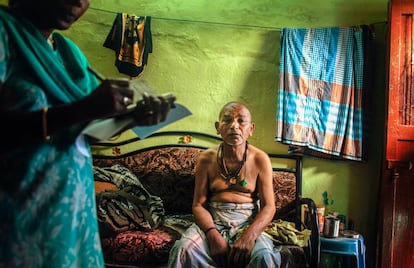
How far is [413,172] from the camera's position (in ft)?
8.84

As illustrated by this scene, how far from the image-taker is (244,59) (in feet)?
10.8

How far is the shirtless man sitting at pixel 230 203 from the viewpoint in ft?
7.23

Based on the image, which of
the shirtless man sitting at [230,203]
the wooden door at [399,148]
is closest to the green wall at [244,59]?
the wooden door at [399,148]

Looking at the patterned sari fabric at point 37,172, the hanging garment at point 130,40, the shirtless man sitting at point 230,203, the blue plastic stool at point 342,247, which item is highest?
the hanging garment at point 130,40

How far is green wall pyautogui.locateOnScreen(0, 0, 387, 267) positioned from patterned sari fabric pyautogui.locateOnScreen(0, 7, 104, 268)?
2.55 meters

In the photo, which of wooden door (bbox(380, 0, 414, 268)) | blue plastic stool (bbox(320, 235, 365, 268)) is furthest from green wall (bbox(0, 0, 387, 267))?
blue plastic stool (bbox(320, 235, 365, 268))

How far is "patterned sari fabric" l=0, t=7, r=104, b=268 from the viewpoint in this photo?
0.71 meters

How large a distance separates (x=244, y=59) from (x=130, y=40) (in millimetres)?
925

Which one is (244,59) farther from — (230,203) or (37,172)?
(37,172)

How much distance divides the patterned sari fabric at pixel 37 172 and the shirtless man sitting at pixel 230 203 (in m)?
1.50

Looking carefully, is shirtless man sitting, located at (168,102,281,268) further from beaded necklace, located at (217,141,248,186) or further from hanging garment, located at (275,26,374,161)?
hanging garment, located at (275,26,374,161)

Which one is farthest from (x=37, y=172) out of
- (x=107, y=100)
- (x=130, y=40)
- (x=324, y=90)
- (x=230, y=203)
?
(x=324, y=90)

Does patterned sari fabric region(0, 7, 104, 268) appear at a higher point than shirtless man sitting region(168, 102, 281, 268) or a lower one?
higher

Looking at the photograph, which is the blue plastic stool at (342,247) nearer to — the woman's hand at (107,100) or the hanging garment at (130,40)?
the hanging garment at (130,40)
